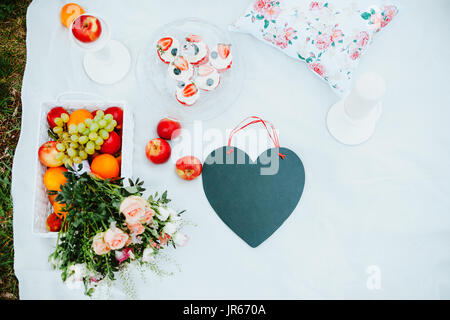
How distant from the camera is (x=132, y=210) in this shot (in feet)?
2.13

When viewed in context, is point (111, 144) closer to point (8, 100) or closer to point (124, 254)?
point (124, 254)

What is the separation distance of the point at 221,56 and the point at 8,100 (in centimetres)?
72

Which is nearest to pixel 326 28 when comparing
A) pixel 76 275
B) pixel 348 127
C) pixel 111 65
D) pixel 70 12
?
pixel 348 127

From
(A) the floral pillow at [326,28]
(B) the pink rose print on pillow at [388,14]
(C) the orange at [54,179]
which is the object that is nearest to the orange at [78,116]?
(C) the orange at [54,179]

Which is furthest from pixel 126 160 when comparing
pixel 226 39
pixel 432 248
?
pixel 432 248

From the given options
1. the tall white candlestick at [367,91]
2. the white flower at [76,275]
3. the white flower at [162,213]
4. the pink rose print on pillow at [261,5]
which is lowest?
the white flower at [76,275]

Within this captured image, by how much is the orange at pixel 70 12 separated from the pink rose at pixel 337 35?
2.30 ft

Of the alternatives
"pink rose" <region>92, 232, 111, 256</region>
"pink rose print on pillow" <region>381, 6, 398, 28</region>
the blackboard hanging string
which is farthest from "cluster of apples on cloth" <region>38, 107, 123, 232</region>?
"pink rose print on pillow" <region>381, 6, 398, 28</region>

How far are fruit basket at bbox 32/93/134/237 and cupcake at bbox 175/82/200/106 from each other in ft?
0.45

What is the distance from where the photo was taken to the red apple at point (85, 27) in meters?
0.86

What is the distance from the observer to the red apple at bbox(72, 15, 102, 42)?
34.0 inches

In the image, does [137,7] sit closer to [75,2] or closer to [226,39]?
[75,2]

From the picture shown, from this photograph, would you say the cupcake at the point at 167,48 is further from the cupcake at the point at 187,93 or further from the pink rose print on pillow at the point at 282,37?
the pink rose print on pillow at the point at 282,37

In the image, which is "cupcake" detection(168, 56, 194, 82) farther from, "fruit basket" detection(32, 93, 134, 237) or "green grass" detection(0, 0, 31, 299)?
"green grass" detection(0, 0, 31, 299)
